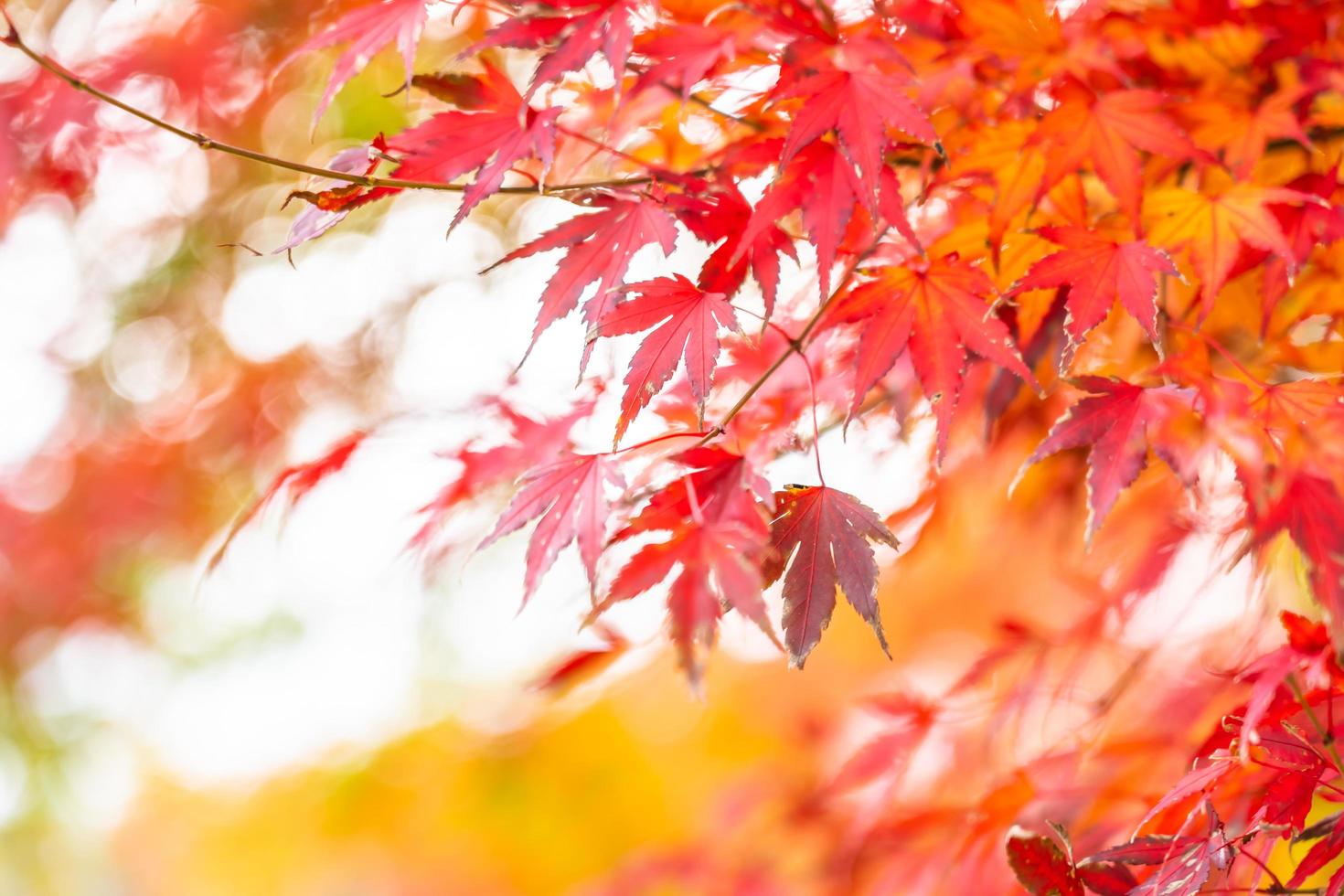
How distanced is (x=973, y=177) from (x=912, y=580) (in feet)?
6.86

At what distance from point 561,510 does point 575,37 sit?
281 millimetres

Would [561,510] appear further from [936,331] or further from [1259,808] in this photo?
[1259,808]

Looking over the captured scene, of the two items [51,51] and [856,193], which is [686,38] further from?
[51,51]

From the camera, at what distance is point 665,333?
55cm

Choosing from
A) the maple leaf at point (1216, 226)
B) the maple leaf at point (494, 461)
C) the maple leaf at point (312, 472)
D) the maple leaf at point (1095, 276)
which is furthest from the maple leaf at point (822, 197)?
the maple leaf at point (312, 472)

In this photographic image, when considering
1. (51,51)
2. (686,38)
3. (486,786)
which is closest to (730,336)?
(686,38)

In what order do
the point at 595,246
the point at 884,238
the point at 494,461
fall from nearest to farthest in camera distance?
the point at 595,246, the point at 884,238, the point at 494,461

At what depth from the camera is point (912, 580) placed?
268 cm

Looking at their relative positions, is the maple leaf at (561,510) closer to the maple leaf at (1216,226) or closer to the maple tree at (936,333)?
the maple tree at (936,333)

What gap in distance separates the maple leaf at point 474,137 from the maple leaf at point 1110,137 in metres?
0.35

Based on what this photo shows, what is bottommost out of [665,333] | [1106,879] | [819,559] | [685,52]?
[1106,879]

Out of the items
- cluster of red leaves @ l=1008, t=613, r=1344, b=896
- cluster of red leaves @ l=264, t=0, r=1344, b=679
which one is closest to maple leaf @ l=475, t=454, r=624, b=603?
cluster of red leaves @ l=264, t=0, r=1344, b=679

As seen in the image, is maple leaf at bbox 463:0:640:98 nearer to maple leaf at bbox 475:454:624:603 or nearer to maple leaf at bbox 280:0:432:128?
maple leaf at bbox 280:0:432:128

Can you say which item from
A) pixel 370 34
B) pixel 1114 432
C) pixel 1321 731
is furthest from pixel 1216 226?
pixel 370 34
